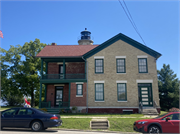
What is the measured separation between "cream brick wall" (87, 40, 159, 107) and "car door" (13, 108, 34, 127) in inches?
412

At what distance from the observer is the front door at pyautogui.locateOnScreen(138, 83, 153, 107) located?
2008cm

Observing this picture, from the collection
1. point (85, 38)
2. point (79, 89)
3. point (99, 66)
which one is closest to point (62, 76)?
point (79, 89)

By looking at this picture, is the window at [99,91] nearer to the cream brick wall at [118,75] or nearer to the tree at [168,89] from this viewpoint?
the cream brick wall at [118,75]

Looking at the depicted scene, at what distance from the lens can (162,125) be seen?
9.33 m

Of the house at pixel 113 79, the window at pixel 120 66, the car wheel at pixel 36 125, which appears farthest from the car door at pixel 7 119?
the window at pixel 120 66

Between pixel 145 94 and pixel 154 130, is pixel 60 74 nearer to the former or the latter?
pixel 145 94

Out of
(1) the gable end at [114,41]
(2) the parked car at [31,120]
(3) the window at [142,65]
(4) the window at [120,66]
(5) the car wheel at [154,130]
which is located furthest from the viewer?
(1) the gable end at [114,41]

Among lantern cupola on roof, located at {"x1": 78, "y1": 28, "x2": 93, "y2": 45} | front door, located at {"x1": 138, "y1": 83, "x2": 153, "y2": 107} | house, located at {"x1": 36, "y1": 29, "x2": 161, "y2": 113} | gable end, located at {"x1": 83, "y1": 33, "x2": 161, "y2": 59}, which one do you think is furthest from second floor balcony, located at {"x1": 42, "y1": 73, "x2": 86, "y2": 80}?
lantern cupola on roof, located at {"x1": 78, "y1": 28, "x2": 93, "y2": 45}

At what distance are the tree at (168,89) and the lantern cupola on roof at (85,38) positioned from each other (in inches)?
625

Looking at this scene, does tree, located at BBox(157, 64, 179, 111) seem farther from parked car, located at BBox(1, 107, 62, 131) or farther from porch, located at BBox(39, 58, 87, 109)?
parked car, located at BBox(1, 107, 62, 131)

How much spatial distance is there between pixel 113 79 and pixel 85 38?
835 inches

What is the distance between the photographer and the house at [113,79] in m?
20.2

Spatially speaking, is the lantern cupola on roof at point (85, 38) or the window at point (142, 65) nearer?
the window at point (142, 65)

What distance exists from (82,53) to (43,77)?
5607 millimetres
